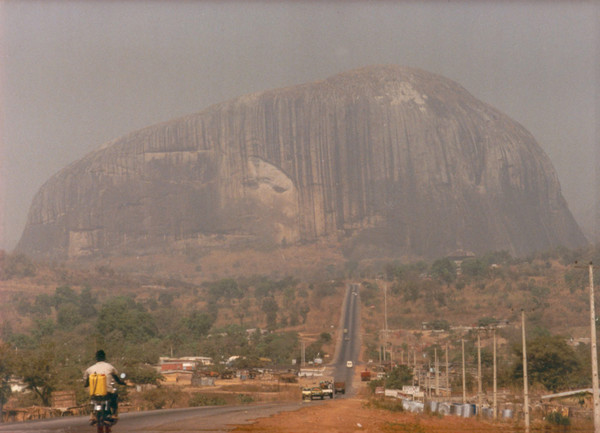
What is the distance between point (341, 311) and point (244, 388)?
92537 mm

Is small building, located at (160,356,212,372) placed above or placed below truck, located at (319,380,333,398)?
below

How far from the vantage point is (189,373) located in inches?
3944

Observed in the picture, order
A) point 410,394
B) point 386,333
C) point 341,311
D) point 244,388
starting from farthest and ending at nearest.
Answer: point 341,311 < point 386,333 < point 244,388 < point 410,394

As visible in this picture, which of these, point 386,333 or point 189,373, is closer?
point 189,373

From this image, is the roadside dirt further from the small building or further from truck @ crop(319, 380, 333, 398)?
the small building

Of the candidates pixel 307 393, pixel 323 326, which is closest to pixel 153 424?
pixel 307 393

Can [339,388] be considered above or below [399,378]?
below

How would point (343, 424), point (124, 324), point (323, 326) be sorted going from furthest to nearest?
1. point (323, 326)
2. point (124, 324)
3. point (343, 424)

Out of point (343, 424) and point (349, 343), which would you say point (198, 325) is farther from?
point (343, 424)

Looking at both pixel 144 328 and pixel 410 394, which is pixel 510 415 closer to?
pixel 410 394

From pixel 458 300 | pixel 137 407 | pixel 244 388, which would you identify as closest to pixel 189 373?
pixel 244 388

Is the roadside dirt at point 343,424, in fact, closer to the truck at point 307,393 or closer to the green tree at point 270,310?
the truck at point 307,393

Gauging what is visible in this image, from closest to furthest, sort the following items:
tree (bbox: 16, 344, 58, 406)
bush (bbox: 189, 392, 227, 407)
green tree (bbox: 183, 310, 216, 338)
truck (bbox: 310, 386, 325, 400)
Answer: tree (bbox: 16, 344, 58, 406)
bush (bbox: 189, 392, 227, 407)
truck (bbox: 310, 386, 325, 400)
green tree (bbox: 183, 310, 216, 338)

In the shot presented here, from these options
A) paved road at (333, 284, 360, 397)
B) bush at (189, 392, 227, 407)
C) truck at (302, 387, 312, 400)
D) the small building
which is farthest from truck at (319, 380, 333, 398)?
the small building
